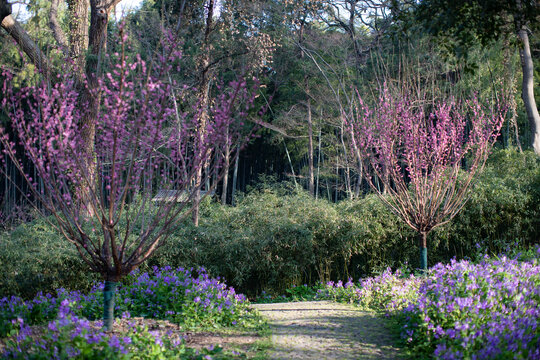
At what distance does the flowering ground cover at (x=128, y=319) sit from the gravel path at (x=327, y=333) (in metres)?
0.35

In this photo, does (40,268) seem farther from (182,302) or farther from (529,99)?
(529,99)

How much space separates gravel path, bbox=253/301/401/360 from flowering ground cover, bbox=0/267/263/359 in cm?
35

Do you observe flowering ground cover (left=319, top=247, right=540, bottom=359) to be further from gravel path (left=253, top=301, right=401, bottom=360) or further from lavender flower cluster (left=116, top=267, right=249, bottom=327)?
lavender flower cluster (left=116, top=267, right=249, bottom=327)

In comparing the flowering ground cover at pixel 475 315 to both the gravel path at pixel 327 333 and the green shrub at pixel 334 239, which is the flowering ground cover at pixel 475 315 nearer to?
the gravel path at pixel 327 333

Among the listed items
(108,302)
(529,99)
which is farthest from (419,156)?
(529,99)

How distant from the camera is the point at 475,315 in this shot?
136 inches

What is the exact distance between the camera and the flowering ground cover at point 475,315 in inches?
119

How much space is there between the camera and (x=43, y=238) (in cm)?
708

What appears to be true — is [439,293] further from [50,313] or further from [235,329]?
[50,313]

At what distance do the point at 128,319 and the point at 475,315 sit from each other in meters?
2.87

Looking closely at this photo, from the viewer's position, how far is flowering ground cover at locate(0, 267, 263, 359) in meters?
2.87

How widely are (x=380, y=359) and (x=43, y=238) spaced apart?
5635 mm

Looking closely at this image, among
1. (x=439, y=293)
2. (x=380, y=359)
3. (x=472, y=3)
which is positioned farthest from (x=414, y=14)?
(x=380, y=359)

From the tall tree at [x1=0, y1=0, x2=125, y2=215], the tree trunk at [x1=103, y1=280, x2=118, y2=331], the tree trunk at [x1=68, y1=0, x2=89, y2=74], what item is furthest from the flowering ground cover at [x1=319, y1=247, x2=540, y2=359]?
the tree trunk at [x1=68, y1=0, x2=89, y2=74]
